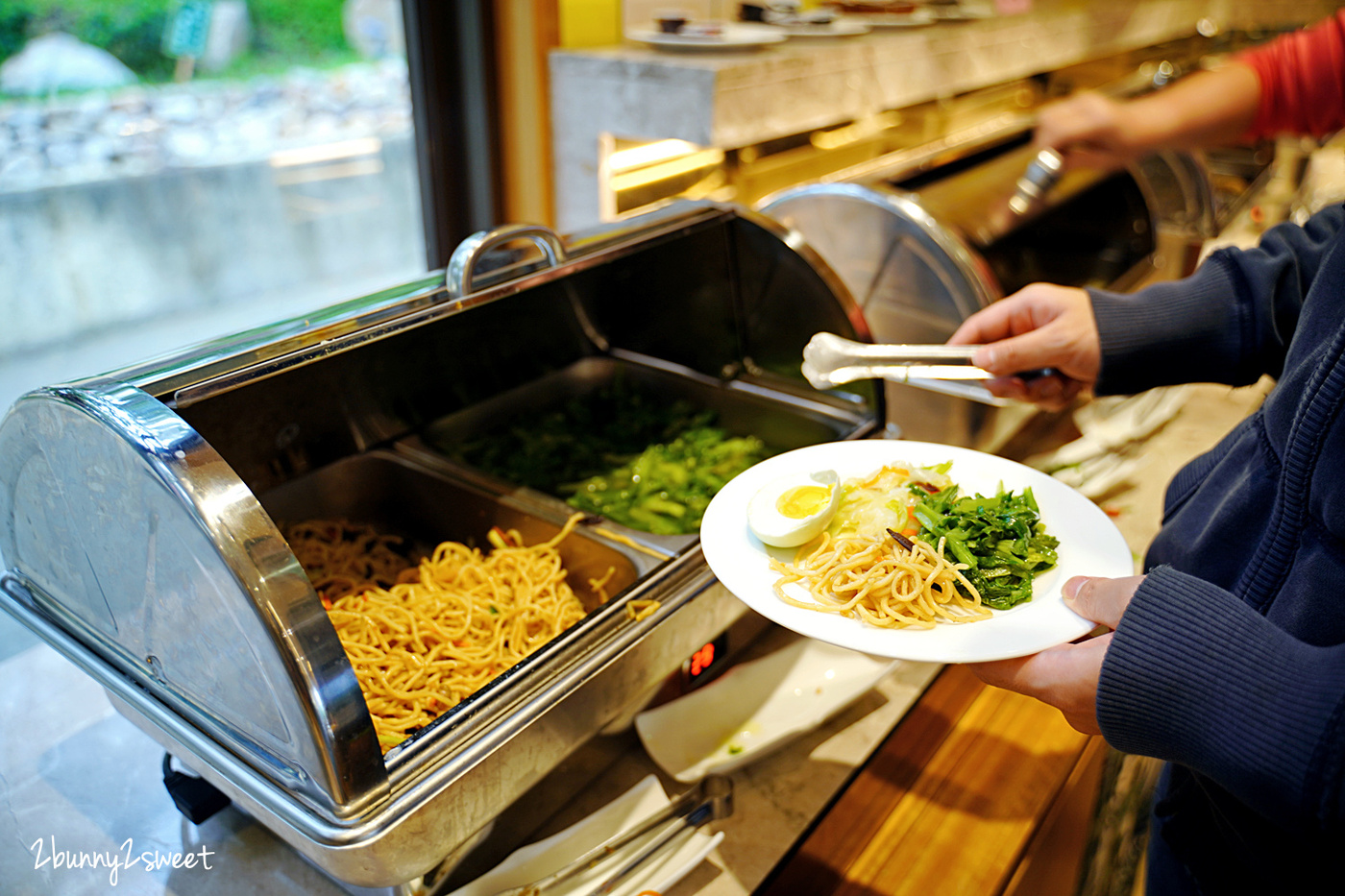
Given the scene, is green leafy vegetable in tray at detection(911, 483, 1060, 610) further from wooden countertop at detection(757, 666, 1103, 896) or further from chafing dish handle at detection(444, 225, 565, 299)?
chafing dish handle at detection(444, 225, 565, 299)

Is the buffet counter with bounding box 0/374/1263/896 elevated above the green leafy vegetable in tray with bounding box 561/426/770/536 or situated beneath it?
situated beneath

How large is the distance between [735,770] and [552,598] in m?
0.40

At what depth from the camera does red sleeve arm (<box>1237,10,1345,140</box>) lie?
212 centimetres

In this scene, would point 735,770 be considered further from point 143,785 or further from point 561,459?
A: point 143,785

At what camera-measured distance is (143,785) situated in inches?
50.1

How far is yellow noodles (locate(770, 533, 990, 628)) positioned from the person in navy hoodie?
3.5 inches

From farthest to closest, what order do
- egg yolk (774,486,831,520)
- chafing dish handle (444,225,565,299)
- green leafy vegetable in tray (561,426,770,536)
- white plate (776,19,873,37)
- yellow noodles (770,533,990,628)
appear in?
white plate (776,19,873,37) < green leafy vegetable in tray (561,426,770,536) < chafing dish handle (444,225,565,299) < egg yolk (774,486,831,520) < yellow noodles (770,533,990,628)

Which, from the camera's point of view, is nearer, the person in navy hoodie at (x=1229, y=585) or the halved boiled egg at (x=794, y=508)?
the person in navy hoodie at (x=1229, y=585)

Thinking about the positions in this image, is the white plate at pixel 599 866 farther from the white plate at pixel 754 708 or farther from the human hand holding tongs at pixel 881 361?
the human hand holding tongs at pixel 881 361

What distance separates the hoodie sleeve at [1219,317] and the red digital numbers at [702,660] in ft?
2.50

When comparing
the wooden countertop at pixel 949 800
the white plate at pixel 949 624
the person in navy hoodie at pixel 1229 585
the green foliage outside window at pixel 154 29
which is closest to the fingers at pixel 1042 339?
the person in navy hoodie at pixel 1229 585

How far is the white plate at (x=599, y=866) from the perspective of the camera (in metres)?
1.10

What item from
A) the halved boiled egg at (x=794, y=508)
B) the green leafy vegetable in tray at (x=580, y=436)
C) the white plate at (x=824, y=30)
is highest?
the white plate at (x=824, y=30)

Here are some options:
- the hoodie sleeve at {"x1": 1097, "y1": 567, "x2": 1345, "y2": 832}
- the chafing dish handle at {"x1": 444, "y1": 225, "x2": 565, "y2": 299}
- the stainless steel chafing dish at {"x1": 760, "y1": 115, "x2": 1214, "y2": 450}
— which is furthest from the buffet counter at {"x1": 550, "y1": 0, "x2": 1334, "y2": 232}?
the hoodie sleeve at {"x1": 1097, "y1": 567, "x2": 1345, "y2": 832}
